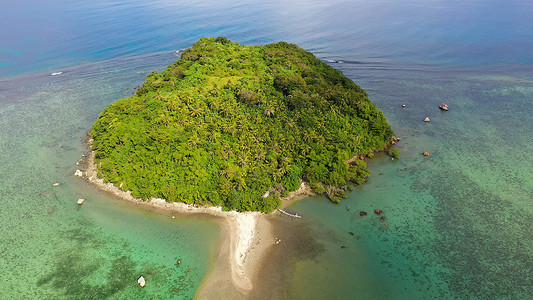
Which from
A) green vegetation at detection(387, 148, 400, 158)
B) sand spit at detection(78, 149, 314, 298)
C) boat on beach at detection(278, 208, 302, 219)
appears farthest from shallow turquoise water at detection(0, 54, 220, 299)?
green vegetation at detection(387, 148, 400, 158)

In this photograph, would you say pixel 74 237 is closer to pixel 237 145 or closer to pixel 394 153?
pixel 237 145

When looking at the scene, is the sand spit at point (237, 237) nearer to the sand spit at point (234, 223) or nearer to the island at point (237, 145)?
the sand spit at point (234, 223)

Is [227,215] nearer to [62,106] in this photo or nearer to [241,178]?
[241,178]

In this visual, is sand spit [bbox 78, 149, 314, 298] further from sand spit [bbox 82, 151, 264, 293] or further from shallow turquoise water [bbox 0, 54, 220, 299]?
shallow turquoise water [bbox 0, 54, 220, 299]

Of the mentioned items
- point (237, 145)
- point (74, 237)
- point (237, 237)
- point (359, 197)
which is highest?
point (237, 145)

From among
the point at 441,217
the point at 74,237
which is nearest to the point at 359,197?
the point at 441,217

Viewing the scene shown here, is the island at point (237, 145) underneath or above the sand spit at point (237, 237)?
above

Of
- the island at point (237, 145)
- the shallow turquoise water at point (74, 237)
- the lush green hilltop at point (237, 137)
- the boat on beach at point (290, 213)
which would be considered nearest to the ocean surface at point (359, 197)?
the shallow turquoise water at point (74, 237)

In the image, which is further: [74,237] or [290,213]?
[290,213]
